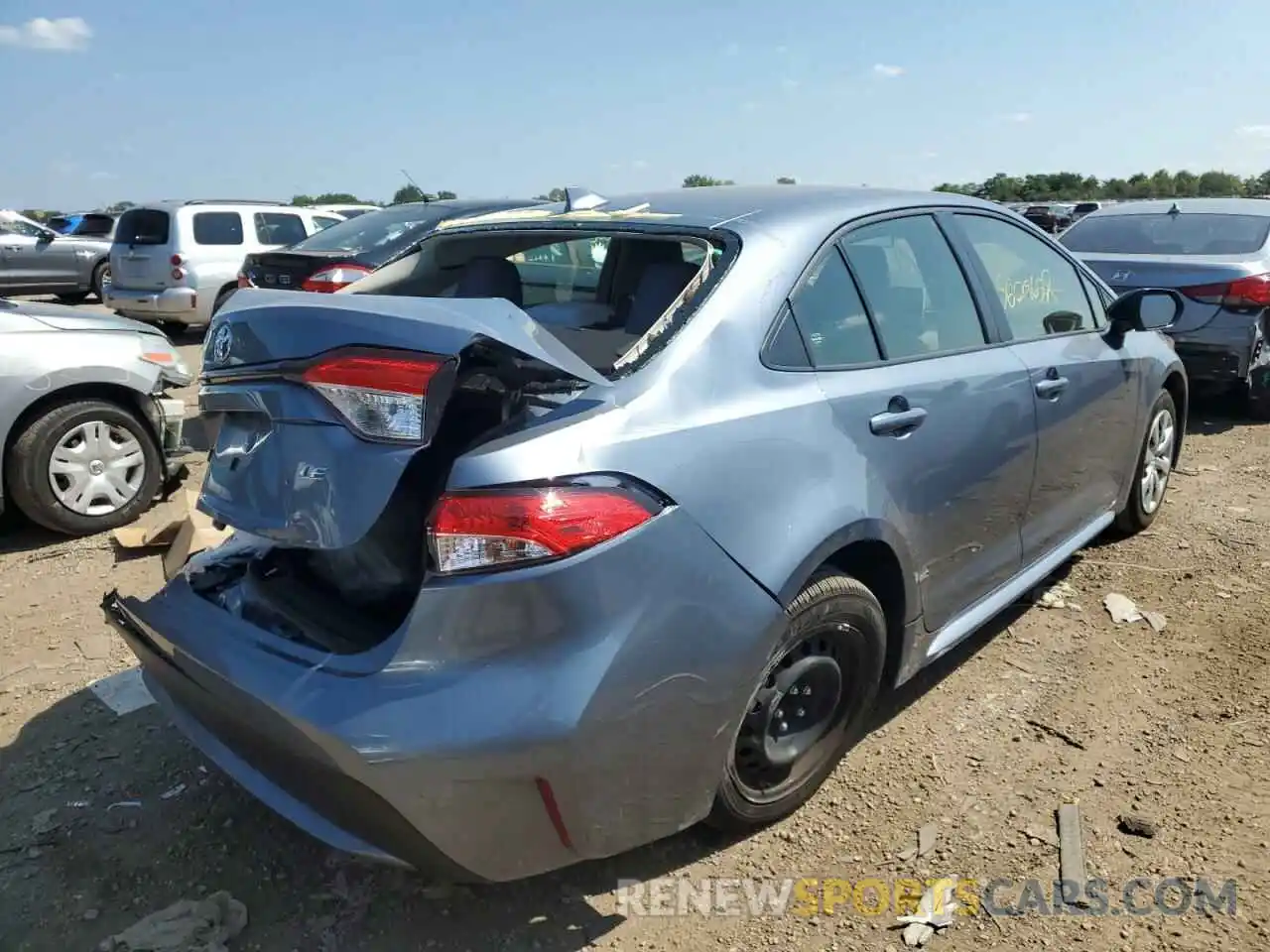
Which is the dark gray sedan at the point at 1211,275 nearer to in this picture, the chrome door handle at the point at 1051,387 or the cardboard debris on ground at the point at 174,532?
the chrome door handle at the point at 1051,387

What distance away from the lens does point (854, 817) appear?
2.76 metres

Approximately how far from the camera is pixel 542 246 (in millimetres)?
3164

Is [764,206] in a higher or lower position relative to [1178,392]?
higher

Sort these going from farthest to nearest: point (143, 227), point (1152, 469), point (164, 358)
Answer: point (143, 227), point (164, 358), point (1152, 469)

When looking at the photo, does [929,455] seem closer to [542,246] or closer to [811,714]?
[811,714]

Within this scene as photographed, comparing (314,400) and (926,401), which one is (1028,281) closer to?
(926,401)

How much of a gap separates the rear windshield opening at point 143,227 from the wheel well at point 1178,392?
1106 cm

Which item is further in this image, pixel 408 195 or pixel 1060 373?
pixel 408 195

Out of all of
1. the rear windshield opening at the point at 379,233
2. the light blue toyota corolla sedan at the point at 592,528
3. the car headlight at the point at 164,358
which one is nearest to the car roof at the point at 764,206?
the light blue toyota corolla sedan at the point at 592,528

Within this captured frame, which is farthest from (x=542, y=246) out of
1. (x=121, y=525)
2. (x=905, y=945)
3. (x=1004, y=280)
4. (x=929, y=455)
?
(x=121, y=525)

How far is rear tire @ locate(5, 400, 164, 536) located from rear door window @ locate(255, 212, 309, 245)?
27.4 ft

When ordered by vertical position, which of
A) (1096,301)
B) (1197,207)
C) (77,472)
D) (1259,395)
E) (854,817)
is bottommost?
(854,817)

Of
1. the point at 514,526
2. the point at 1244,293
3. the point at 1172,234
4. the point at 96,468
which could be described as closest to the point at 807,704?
the point at 514,526

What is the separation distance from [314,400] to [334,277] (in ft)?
19.6
